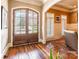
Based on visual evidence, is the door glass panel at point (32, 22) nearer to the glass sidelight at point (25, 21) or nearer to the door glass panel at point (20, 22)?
the glass sidelight at point (25, 21)

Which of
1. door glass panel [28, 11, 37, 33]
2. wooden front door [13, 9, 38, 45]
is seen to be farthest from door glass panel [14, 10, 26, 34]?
door glass panel [28, 11, 37, 33]

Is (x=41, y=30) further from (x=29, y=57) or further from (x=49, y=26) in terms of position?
(x=29, y=57)

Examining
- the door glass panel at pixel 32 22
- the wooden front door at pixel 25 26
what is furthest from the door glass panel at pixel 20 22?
the door glass panel at pixel 32 22

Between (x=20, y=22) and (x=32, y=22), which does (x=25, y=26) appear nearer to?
(x=20, y=22)

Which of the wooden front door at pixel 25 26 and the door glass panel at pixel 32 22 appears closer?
the wooden front door at pixel 25 26

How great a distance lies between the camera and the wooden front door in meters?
5.82

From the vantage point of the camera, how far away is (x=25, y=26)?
20.1 ft

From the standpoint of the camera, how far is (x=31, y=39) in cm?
641

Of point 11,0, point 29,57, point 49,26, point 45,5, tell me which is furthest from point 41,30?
point 29,57

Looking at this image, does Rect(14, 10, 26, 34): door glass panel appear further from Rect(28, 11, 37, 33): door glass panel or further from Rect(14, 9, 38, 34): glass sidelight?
Rect(28, 11, 37, 33): door glass panel

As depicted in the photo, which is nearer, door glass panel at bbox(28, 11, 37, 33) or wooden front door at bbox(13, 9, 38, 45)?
wooden front door at bbox(13, 9, 38, 45)

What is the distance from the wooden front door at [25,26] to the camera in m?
5.82

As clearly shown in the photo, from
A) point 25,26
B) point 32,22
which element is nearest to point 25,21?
point 25,26

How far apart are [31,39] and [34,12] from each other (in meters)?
1.78
